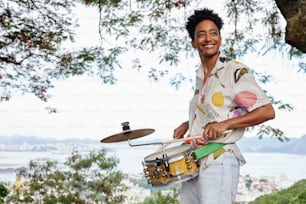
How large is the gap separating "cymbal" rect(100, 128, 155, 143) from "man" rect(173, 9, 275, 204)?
0.18 metres

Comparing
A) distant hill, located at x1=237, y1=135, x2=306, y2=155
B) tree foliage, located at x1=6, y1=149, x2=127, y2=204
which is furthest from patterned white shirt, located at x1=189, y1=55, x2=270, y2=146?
tree foliage, located at x1=6, y1=149, x2=127, y2=204

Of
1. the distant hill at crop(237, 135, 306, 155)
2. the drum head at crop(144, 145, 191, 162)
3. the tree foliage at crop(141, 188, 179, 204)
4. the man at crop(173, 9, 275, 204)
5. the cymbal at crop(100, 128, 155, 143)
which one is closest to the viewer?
the man at crop(173, 9, 275, 204)

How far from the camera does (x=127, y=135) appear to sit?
1830 millimetres

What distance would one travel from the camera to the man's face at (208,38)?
1701mm

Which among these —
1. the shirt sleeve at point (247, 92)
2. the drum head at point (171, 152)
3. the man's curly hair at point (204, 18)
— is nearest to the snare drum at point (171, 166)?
Result: the drum head at point (171, 152)

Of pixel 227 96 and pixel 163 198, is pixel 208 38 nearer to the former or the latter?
pixel 227 96

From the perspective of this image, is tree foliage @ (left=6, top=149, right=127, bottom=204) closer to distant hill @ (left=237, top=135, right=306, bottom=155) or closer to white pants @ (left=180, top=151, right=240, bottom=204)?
distant hill @ (left=237, top=135, right=306, bottom=155)

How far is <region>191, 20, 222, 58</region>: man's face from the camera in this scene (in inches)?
67.0

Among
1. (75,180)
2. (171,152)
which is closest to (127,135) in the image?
(171,152)

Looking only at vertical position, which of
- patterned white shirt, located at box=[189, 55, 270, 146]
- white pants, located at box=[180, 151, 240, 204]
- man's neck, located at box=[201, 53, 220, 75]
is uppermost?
man's neck, located at box=[201, 53, 220, 75]

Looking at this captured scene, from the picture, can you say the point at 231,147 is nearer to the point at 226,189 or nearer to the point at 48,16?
the point at 226,189

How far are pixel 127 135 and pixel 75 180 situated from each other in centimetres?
316

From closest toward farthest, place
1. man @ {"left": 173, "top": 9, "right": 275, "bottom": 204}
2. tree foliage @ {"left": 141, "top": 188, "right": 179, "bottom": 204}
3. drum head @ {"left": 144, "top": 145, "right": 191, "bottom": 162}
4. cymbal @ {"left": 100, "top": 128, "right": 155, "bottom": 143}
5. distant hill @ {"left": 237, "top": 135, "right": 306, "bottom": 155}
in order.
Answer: man @ {"left": 173, "top": 9, "right": 275, "bottom": 204} → drum head @ {"left": 144, "top": 145, "right": 191, "bottom": 162} → cymbal @ {"left": 100, "top": 128, "right": 155, "bottom": 143} → distant hill @ {"left": 237, "top": 135, "right": 306, "bottom": 155} → tree foliage @ {"left": 141, "top": 188, "right": 179, "bottom": 204}

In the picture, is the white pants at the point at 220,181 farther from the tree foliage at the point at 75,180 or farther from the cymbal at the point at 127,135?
the tree foliage at the point at 75,180
